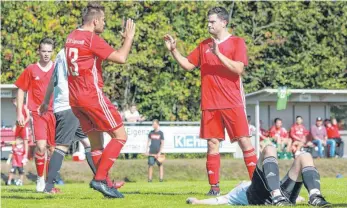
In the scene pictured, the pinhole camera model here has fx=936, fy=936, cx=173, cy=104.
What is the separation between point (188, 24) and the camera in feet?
129

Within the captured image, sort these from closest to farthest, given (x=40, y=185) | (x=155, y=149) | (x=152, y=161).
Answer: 1. (x=40, y=185)
2. (x=152, y=161)
3. (x=155, y=149)

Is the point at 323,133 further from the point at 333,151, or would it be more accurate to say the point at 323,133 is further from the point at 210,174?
the point at 210,174

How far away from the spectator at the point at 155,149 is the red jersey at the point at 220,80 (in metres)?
14.4

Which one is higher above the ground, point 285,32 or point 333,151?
point 285,32

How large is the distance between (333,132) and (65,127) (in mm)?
24044

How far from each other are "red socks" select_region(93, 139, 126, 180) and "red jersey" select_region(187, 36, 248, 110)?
1946 mm

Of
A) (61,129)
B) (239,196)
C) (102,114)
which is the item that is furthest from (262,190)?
(61,129)

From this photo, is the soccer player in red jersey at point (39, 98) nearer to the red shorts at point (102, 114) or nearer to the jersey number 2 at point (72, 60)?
the jersey number 2 at point (72, 60)

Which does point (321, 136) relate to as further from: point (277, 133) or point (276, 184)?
point (276, 184)

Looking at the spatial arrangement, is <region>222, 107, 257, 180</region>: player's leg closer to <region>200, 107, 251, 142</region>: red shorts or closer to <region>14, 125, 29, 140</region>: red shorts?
<region>200, 107, 251, 142</region>: red shorts

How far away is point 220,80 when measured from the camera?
45.1 ft

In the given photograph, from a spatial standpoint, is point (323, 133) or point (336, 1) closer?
point (323, 133)

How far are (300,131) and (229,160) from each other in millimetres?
5367

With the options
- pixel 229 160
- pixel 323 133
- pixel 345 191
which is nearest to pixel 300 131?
pixel 323 133
